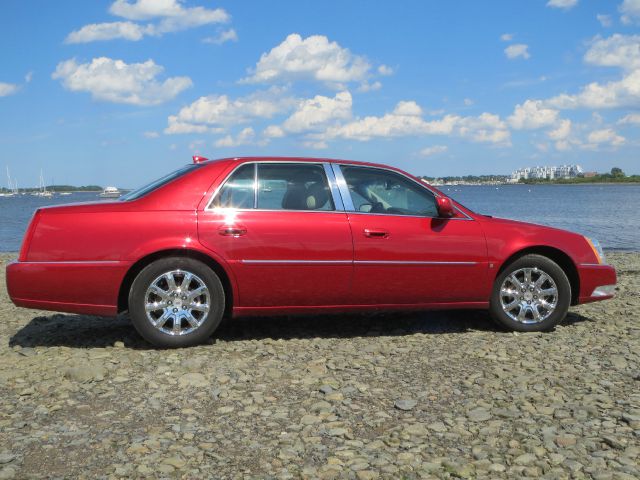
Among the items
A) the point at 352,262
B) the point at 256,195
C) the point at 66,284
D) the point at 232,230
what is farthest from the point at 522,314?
the point at 66,284

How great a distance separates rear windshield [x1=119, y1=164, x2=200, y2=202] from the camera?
5.55 metres

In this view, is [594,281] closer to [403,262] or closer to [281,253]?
[403,262]

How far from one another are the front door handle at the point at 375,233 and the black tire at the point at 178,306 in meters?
1.33

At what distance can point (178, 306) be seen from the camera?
17.6 feet

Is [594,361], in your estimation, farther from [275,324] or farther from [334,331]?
[275,324]

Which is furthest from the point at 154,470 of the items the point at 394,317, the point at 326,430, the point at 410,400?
the point at 394,317

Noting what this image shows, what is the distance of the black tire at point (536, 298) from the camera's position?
19.8 feet

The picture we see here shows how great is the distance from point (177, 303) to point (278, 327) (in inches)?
50.7

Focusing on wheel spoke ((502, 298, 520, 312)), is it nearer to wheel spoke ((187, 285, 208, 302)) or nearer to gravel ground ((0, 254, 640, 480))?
gravel ground ((0, 254, 640, 480))

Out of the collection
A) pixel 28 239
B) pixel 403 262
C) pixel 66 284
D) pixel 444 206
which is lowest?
pixel 66 284

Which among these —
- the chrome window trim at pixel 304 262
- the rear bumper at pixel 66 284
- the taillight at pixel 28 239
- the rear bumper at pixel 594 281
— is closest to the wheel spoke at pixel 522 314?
the rear bumper at pixel 594 281

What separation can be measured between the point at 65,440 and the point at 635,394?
3492 millimetres

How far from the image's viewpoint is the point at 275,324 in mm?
6484

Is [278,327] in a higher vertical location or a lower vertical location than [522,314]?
lower
